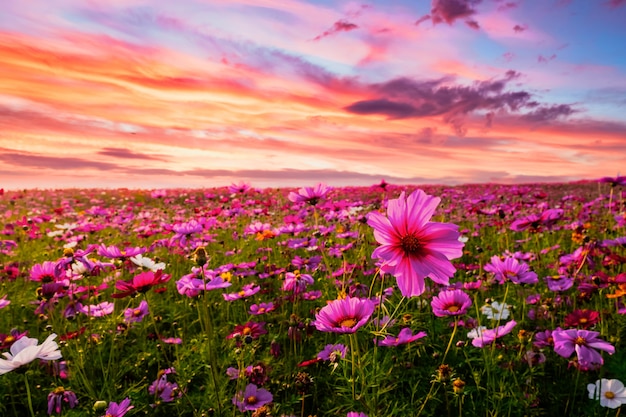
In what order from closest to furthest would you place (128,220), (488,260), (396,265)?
(396,265), (488,260), (128,220)

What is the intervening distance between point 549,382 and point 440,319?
0.64 metres

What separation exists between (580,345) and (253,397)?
132 centimetres

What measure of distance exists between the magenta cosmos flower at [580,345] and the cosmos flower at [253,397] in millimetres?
1163

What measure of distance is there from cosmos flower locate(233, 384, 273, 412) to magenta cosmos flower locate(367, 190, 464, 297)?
850 millimetres

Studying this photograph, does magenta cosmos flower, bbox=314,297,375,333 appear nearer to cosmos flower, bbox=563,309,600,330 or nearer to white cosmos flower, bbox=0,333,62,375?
white cosmos flower, bbox=0,333,62,375

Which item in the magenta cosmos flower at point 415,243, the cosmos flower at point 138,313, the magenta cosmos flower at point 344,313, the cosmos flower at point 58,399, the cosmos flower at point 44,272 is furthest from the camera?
the cosmos flower at point 138,313

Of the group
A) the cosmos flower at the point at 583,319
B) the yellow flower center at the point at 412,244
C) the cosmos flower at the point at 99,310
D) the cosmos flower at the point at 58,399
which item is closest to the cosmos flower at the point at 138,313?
the cosmos flower at the point at 99,310

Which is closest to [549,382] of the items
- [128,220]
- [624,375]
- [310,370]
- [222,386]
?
[624,375]

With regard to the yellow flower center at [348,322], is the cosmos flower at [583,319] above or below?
below

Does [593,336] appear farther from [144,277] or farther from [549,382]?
[144,277]

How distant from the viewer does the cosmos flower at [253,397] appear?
166 cm

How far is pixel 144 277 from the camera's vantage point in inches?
63.8

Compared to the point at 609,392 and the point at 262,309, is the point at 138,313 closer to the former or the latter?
the point at 262,309

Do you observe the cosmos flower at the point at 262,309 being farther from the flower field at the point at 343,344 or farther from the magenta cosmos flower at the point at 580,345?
the magenta cosmos flower at the point at 580,345
